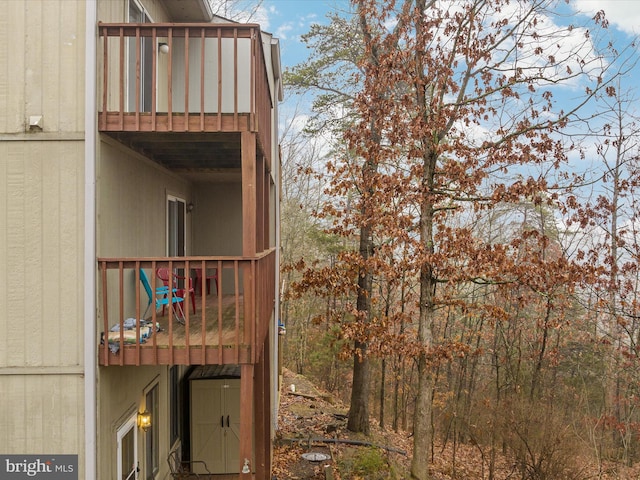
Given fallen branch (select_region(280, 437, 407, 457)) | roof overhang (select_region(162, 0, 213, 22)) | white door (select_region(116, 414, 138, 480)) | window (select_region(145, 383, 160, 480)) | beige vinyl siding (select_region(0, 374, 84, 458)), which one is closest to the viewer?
beige vinyl siding (select_region(0, 374, 84, 458))

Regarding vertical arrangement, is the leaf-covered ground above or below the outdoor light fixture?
below

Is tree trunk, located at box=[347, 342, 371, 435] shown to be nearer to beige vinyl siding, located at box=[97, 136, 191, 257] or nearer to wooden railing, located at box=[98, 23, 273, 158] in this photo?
beige vinyl siding, located at box=[97, 136, 191, 257]

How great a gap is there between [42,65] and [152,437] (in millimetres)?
5329

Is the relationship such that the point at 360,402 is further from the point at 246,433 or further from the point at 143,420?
the point at 246,433

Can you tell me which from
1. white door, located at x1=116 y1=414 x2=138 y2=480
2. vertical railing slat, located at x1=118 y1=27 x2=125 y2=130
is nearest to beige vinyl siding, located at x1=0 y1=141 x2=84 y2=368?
vertical railing slat, located at x1=118 y1=27 x2=125 y2=130

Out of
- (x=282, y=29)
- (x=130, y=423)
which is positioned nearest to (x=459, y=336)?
(x=130, y=423)

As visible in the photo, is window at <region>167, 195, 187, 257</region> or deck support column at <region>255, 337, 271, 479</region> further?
window at <region>167, 195, 187, 257</region>

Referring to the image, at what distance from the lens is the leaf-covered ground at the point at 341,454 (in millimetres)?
9922

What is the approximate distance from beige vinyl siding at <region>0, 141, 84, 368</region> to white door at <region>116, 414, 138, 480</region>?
131 cm

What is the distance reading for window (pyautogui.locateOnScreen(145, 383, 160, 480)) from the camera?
22.9ft

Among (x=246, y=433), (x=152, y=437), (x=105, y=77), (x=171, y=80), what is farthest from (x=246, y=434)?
(x=105, y=77)

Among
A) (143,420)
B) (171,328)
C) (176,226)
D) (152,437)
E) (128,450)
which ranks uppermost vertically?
(176,226)

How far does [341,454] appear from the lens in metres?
11.3

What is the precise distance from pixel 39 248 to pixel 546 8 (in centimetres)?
1007
